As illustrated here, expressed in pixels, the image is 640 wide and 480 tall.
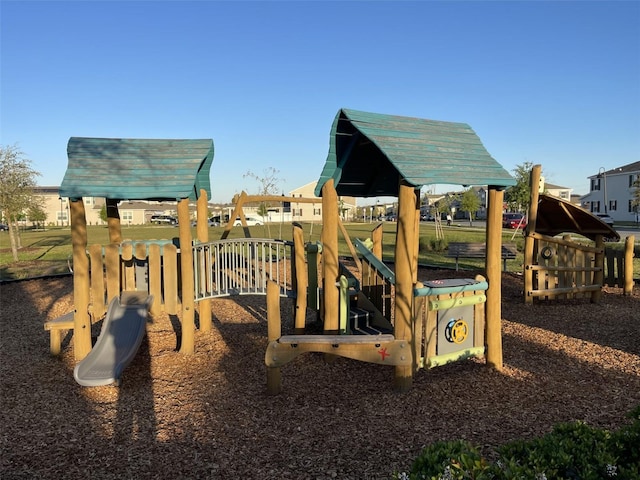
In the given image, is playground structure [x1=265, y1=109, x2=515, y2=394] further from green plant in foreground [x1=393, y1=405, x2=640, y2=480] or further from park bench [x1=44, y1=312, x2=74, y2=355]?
park bench [x1=44, y1=312, x2=74, y2=355]

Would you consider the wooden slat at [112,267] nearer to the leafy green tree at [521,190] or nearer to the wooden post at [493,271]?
the wooden post at [493,271]

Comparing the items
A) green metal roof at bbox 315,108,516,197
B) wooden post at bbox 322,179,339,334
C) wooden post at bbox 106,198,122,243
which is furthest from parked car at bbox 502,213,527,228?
wooden post at bbox 322,179,339,334

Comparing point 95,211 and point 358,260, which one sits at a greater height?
point 95,211

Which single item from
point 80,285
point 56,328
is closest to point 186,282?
point 80,285

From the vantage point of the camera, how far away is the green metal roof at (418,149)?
493 cm

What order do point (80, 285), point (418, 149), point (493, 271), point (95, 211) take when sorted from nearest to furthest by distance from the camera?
1. point (418, 149)
2. point (493, 271)
3. point (80, 285)
4. point (95, 211)

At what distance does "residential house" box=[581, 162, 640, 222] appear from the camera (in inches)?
2010

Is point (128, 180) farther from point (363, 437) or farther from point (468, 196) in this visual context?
point (468, 196)

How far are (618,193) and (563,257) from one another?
53997mm

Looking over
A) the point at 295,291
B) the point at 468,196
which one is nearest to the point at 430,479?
the point at 295,291

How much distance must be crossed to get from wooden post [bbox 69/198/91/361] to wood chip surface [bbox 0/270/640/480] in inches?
15.5

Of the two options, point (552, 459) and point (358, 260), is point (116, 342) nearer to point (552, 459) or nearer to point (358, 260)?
point (358, 260)

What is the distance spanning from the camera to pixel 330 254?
5.71 m

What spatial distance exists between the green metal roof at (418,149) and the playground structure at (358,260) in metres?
0.02
